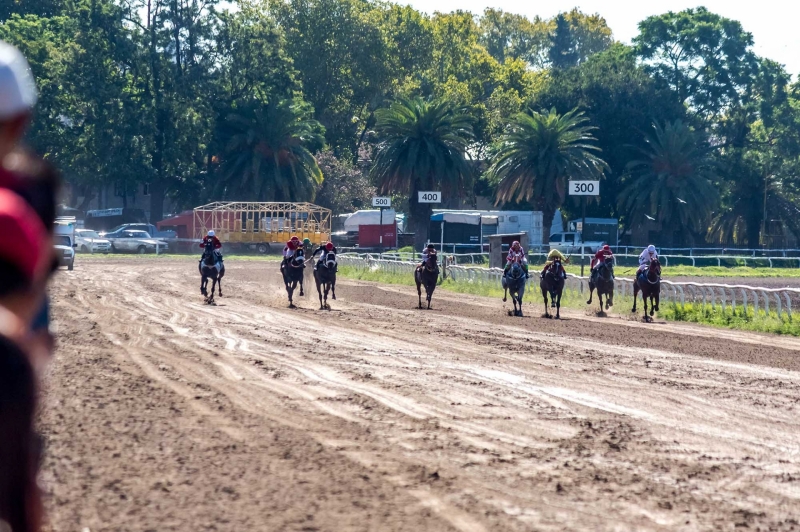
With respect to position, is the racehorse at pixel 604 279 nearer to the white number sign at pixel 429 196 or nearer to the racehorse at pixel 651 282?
the racehorse at pixel 651 282

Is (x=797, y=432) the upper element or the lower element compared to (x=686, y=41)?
lower

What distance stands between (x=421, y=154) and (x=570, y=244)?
31.7ft

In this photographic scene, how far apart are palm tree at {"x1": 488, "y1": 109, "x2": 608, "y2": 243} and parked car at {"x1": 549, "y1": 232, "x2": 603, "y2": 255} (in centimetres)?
185

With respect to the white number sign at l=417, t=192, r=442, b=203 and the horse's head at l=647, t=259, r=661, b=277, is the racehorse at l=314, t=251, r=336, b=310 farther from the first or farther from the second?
the white number sign at l=417, t=192, r=442, b=203

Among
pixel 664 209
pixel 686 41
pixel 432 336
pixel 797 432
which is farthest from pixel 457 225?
pixel 797 432

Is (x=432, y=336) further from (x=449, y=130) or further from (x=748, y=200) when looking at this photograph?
(x=748, y=200)

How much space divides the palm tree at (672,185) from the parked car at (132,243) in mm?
28943

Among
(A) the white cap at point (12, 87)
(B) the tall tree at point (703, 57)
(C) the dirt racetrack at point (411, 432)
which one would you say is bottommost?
(C) the dirt racetrack at point (411, 432)

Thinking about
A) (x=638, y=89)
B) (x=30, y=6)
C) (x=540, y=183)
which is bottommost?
(x=540, y=183)

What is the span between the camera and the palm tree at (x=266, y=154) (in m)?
76.2

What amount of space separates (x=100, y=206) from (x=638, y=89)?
4427 centimetres

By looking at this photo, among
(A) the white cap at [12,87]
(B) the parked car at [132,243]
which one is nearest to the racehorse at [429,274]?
(A) the white cap at [12,87]

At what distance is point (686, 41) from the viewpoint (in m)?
89.9

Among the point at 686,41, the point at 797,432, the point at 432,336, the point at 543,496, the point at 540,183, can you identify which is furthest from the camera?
the point at 686,41
